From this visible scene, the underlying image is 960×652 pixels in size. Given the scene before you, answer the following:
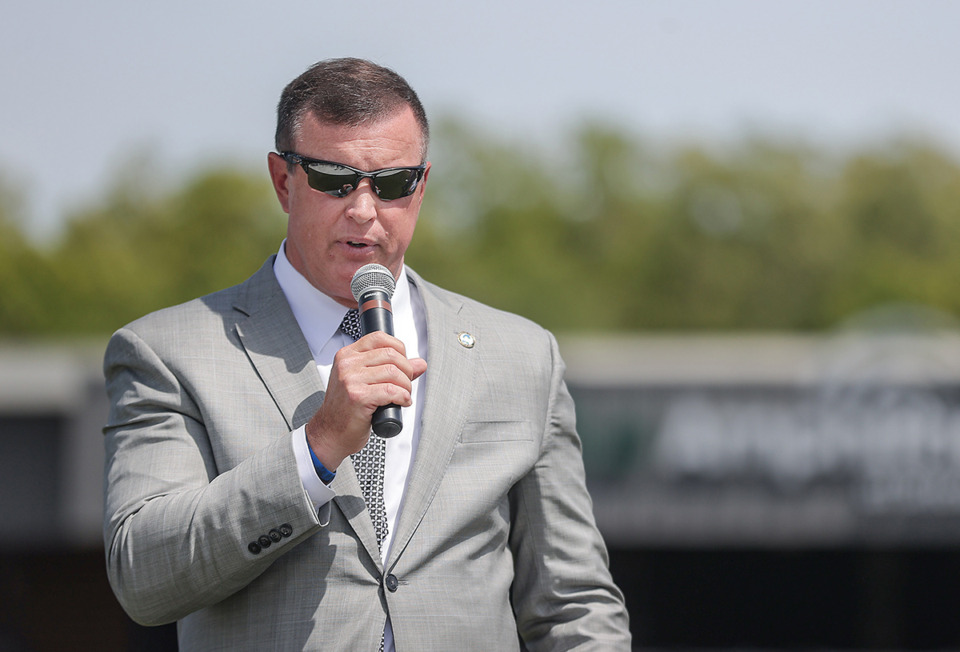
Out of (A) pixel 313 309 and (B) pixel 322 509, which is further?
(A) pixel 313 309

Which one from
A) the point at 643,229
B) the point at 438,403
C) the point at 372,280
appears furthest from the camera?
the point at 643,229

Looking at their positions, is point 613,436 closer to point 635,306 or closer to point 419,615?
point 419,615

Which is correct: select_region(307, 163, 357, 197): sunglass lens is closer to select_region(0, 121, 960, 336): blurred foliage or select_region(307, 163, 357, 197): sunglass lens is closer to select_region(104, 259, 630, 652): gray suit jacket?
select_region(104, 259, 630, 652): gray suit jacket

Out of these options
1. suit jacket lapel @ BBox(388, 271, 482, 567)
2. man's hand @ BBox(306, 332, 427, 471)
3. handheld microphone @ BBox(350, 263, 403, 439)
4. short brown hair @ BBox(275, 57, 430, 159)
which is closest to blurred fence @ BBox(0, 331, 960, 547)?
suit jacket lapel @ BBox(388, 271, 482, 567)

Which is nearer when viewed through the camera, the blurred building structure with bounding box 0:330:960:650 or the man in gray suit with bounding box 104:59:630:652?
the man in gray suit with bounding box 104:59:630:652

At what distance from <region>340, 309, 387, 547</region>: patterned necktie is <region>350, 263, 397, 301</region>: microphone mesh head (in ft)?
0.85

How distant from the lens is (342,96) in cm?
219

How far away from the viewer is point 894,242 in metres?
51.0

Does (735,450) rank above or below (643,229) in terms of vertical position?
above

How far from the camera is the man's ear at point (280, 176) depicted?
2.30 metres

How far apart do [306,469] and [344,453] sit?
0.24 ft

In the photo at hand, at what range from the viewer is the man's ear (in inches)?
90.5

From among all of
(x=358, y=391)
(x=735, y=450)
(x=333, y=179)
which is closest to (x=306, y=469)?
(x=358, y=391)

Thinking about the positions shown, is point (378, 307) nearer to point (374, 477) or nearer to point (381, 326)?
point (381, 326)
